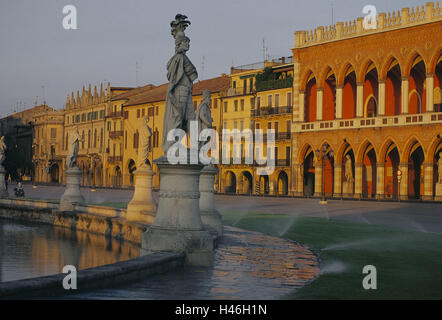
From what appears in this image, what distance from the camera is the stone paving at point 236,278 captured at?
7332 millimetres

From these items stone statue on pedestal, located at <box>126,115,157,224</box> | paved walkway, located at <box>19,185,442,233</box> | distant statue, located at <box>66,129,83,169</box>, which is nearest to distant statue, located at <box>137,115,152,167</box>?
stone statue on pedestal, located at <box>126,115,157,224</box>

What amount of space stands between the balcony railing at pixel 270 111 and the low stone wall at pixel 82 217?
128ft

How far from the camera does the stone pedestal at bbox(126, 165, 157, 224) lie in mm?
15672

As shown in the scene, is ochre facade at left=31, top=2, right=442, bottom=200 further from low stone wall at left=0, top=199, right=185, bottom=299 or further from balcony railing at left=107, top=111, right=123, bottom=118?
low stone wall at left=0, top=199, right=185, bottom=299

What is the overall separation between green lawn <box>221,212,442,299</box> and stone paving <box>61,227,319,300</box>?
34cm

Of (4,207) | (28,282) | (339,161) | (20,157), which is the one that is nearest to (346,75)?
(339,161)

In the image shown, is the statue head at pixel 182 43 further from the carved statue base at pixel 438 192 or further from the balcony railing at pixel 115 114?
the balcony railing at pixel 115 114

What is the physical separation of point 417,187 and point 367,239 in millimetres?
37285

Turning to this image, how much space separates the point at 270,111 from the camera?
61.9 metres

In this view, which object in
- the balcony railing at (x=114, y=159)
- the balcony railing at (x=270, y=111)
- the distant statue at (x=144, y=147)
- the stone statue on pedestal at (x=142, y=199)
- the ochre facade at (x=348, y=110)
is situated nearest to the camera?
the stone statue on pedestal at (x=142, y=199)

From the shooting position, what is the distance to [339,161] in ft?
171

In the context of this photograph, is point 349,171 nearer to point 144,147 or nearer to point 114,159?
point 144,147

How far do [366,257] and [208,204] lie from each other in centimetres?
401

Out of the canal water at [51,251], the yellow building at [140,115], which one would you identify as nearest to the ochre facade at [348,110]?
the yellow building at [140,115]
